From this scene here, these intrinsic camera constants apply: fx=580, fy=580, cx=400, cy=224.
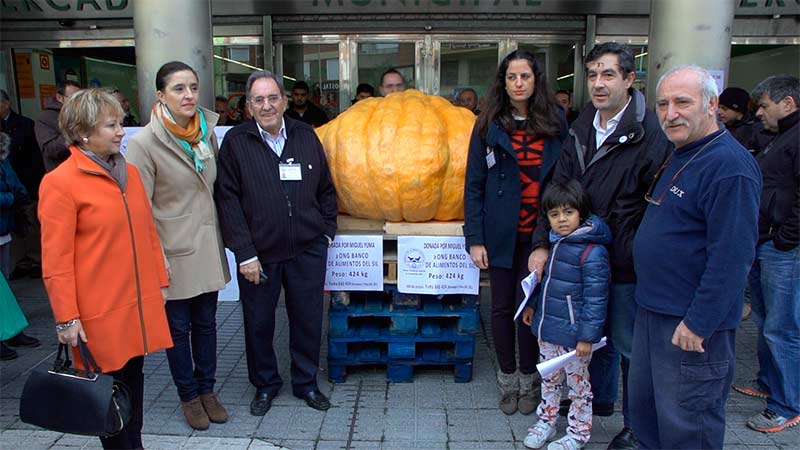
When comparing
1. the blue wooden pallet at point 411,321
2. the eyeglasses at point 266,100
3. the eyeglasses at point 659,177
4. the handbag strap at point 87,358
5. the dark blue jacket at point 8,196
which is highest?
the eyeglasses at point 266,100

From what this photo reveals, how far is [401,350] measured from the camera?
12.3 ft

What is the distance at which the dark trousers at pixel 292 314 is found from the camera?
341cm

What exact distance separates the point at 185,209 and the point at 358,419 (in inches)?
62.1

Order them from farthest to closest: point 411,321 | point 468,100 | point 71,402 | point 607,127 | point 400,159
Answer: point 468,100, point 411,321, point 400,159, point 607,127, point 71,402

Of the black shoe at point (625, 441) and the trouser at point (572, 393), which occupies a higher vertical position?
the trouser at point (572, 393)

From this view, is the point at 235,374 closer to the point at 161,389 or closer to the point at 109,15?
the point at 161,389

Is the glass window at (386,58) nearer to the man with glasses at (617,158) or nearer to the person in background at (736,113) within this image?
the person in background at (736,113)

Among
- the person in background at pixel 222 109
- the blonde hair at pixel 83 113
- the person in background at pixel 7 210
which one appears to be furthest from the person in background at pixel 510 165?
the person in background at pixel 222 109

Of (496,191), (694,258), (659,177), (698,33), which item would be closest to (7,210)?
(496,191)

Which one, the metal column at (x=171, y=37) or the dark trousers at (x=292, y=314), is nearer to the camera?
the dark trousers at (x=292, y=314)

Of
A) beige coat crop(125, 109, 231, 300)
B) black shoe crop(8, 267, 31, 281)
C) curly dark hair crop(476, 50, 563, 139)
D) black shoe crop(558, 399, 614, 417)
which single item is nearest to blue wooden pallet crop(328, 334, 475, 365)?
black shoe crop(558, 399, 614, 417)

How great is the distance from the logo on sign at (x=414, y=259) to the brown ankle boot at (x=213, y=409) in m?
1.40

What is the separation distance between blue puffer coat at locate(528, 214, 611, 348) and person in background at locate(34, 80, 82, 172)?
376cm

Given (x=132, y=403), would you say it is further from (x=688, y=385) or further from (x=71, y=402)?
(x=688, y=385)
